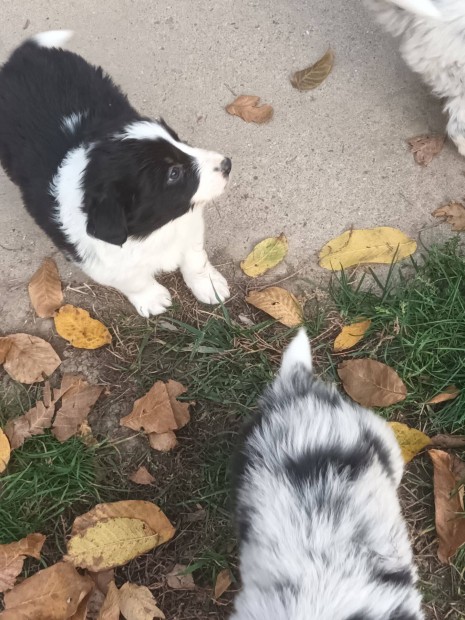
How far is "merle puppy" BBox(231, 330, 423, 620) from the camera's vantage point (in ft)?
5.49

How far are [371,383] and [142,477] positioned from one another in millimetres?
1190

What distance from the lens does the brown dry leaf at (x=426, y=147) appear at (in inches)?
124

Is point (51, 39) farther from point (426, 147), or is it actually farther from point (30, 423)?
point (426, 147)

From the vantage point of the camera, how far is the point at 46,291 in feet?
10.1

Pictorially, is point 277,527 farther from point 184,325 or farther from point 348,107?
point 348,107

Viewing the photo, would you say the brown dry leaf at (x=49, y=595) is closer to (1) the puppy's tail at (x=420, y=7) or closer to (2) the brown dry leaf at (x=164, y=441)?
(2) the brown dry leaf at (x=164, y=441)

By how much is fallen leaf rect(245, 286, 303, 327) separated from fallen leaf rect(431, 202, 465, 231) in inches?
36.0

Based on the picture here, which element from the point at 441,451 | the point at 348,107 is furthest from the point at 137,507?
the point at 348,107

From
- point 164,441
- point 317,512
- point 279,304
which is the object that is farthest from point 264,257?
point 317,512

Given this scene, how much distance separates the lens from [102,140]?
2209 mm

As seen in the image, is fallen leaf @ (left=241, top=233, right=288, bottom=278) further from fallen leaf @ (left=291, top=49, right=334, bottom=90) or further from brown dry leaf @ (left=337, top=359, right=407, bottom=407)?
fallen leaf @ (left=291, top=49, right=334, bottom=90)

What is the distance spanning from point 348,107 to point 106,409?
7.11 ft

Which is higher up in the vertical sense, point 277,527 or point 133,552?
point 277,527

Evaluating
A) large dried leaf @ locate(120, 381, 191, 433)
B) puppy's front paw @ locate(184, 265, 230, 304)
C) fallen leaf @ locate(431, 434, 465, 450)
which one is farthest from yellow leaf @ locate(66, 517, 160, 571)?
fallen leaf @ locate(431, 434, 465, 450)
